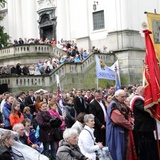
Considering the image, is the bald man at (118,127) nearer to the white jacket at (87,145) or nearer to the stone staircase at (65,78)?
the white jacket at (87,145)

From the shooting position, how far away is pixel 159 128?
1160 cm

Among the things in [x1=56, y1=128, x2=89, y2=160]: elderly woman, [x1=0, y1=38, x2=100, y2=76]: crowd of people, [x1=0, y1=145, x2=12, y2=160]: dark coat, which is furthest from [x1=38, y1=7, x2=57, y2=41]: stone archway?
[x1=0, y1=145, x2=12, y2=160]: dark coat

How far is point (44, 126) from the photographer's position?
42.8 ft

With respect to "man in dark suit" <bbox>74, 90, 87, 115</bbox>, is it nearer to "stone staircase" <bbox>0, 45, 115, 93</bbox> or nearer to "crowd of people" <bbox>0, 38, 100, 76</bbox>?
"stone staircase" <bbox>0, 45, 115, 93</bbox>

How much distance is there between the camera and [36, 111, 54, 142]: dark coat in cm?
1302

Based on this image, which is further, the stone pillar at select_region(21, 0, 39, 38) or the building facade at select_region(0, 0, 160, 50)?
the stone pillar at select_region(21, 0, 39, 38)

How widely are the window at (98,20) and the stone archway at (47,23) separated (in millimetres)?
4694

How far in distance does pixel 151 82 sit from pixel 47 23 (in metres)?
33.7

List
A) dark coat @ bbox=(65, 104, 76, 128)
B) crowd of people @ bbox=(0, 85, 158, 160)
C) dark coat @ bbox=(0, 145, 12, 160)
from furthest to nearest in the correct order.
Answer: dark coat @ bbox=(65, 104, 76, 128) → crowd of people @ bbox=(0, 85, 158, 160) → dark coat @ bbox=(0, 145, 12, 160)

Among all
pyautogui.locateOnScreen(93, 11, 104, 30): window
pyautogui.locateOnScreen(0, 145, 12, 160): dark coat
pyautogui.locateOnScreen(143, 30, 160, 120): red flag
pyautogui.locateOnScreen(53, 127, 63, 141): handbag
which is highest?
pyautogui.locateOnScreen(93, 11, 104, 30): window

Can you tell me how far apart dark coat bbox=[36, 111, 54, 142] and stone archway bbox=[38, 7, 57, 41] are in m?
30.7

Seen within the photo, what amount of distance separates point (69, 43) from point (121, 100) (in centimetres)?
2887

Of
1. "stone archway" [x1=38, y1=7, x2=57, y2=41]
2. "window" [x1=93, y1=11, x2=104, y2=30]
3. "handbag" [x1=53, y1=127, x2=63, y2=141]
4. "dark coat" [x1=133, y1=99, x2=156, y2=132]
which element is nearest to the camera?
"dark coat" [x1=133, y1=99, x2=156, y2=132]

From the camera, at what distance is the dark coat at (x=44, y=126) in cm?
1302
